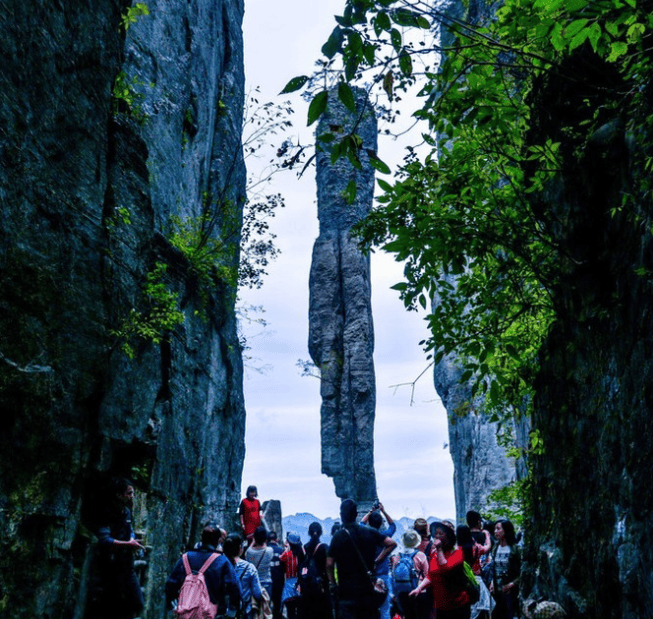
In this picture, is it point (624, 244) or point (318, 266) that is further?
point (318, 266)

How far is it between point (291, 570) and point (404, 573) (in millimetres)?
2534

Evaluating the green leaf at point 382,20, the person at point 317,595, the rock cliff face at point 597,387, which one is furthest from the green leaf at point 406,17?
the person at point 317,595

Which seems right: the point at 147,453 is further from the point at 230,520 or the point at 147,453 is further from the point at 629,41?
the point at 629,41

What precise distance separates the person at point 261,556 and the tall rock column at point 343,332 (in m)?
27.9

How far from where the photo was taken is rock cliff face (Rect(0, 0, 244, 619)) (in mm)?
8523

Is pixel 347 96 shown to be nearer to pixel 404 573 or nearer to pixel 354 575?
pixel 354 575

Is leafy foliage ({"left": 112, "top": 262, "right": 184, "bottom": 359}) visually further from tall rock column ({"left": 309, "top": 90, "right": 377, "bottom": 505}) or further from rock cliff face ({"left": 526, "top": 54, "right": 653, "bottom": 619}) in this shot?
tall rock column ({"left": 309, "top": 90, "right": 377, "bottom": 505})

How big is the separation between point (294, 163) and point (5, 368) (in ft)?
20.5

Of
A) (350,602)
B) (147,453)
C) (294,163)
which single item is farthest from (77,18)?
(350,602)

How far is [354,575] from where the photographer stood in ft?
24.8

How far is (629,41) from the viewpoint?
4180 millimetres

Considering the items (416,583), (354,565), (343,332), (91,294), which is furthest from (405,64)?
(343,332)

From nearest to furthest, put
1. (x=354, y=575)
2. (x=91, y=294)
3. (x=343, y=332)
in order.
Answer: (x=354, y=575), (x=91, y=294), (x=343, y=332)

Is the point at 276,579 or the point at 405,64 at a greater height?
the point at 405,64
